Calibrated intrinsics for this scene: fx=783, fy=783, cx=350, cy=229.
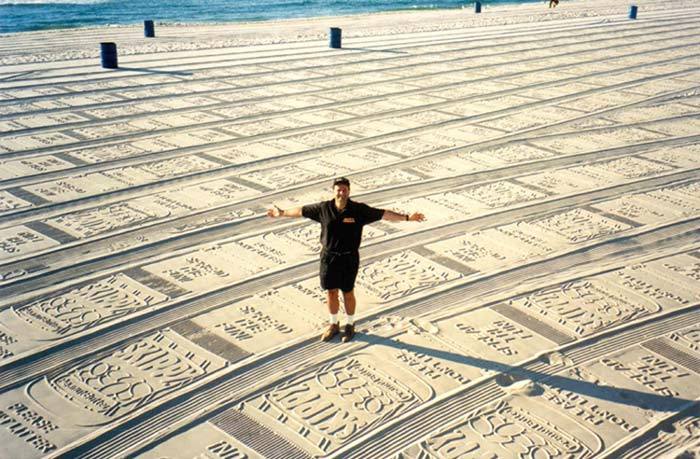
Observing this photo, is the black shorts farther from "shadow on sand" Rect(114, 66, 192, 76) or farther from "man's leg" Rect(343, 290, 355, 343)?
"shadow on sand" Rect(114, 66, 192, 76)

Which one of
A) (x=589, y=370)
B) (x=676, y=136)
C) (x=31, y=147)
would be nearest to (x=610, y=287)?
(x=589, y=370)

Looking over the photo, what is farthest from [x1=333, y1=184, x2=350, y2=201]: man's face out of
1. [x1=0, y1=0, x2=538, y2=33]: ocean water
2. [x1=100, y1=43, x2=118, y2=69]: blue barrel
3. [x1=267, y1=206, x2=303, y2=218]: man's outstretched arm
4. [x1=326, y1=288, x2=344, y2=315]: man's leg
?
[x1=0, y1=0, x2=538, y2=33]: ocean water

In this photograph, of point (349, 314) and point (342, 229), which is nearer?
point (342, 229)

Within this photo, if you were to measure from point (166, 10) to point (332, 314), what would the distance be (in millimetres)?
62661

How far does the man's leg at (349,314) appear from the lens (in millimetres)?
7609

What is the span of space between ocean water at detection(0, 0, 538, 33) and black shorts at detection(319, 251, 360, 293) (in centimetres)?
4284

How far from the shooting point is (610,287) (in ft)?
29.6

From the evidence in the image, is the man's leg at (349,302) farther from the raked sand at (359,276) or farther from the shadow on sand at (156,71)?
the shadow on sand at (156,71)

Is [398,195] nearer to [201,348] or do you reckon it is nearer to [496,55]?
[201,348]

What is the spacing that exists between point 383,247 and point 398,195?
201cm

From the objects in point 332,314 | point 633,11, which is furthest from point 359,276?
point 633,11

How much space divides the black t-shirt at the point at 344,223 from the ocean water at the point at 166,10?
4275 cm

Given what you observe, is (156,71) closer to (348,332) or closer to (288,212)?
(288,212)

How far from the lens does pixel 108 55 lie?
22172 mm
